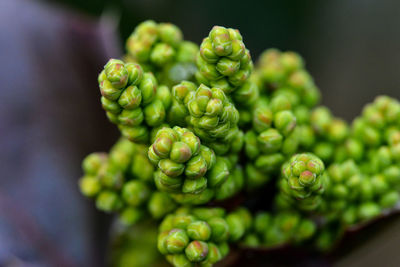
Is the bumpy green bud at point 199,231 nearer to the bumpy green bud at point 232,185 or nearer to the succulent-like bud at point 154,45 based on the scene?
the bumpy green bud at point 232,185

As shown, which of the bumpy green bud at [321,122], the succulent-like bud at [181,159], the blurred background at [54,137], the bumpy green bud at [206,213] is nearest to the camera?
the succulent-like bud at [181,159]

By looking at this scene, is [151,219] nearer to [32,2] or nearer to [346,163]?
[346,163]

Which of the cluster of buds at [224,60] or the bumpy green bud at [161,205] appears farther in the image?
the bumpy green bud at [161,205]

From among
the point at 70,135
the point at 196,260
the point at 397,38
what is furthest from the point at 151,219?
the point at 397,38

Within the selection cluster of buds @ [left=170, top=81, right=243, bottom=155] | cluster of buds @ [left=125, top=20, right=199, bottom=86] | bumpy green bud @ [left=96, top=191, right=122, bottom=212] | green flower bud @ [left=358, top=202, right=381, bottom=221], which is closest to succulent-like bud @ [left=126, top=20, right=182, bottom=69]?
cluster of buds @ [left=125, top=20, right=199, bottom=86]

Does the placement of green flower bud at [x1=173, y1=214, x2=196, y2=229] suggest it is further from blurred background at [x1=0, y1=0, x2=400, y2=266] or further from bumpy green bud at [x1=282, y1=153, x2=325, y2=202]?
blurred background at [x1=0, y1=0, x2=400, y2=266]

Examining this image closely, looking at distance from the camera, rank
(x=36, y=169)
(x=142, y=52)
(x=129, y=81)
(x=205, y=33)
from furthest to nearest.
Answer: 1. (x=205, y=33)
2. (x=36, y=169)
3. (x=142, y=52)
4. (x=129, y=81)

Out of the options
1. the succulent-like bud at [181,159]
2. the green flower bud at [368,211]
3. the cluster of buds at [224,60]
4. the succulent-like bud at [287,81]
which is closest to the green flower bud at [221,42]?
the cluster of buds at [224,60]
